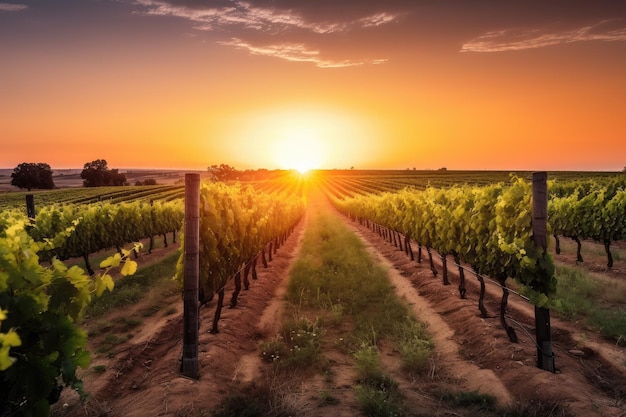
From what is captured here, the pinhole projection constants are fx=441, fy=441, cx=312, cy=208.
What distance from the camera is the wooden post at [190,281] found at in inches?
271

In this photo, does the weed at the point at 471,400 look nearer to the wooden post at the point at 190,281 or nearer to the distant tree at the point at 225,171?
the wooden post at the point at 190,281

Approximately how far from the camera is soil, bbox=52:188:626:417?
20.4 feet

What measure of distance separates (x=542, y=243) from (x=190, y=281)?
233 inches

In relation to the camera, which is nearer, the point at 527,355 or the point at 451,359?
the point at 527,355

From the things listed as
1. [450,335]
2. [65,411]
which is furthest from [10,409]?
[450,335]

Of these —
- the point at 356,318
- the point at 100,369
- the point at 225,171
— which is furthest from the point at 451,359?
the point at 225,171

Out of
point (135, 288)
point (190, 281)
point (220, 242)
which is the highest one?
point (220, 242)

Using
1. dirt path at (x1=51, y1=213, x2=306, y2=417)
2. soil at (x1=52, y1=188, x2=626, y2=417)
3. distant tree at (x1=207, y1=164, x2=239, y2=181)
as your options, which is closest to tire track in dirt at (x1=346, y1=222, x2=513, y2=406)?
soil at (x1=52, y1=188, x2=626, y2=417)

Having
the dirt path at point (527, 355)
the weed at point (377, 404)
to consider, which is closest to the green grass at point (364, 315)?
the weed at point (377, 404)

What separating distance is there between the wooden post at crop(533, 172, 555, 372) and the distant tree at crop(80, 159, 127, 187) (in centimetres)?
10255

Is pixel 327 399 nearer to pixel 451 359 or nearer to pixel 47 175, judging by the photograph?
pixel 451 359

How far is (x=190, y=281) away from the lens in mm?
6879

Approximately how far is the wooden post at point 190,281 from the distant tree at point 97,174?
100316 millimetres

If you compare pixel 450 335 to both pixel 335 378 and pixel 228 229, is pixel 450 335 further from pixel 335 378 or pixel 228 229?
pixel 228 229
